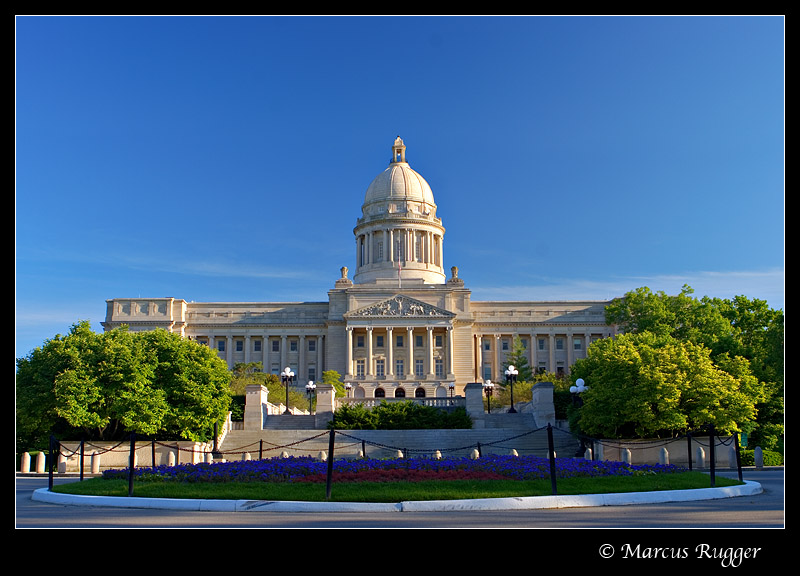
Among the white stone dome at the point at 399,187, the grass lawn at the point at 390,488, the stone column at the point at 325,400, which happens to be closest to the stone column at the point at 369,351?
the white stone dome at the point at 399,187

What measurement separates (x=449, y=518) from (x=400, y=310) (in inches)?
3181

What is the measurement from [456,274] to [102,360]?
2683 inches

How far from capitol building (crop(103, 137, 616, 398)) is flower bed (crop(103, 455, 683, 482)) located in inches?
2683

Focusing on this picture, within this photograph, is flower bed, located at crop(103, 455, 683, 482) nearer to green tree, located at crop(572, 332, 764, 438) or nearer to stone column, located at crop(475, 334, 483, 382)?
green tree, located at crop(572, 332, 764, 438)

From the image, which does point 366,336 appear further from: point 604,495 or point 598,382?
point 604,495

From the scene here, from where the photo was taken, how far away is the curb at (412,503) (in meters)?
16.1

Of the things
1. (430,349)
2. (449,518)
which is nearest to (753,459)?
(449,518)

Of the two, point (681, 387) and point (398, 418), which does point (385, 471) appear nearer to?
point (681, 387)

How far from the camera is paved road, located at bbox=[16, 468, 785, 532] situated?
1379cm

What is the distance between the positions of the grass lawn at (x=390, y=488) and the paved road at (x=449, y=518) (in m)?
1.25

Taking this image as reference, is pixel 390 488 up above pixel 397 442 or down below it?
above

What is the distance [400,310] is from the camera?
95.6m

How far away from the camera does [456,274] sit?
103 m
